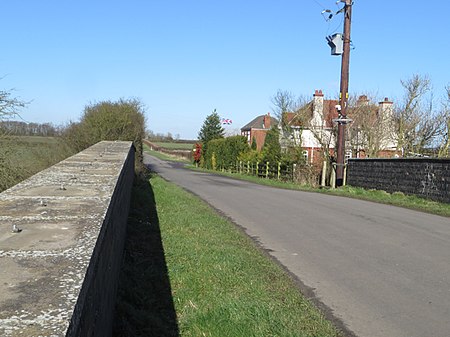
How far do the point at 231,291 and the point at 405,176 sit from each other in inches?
554

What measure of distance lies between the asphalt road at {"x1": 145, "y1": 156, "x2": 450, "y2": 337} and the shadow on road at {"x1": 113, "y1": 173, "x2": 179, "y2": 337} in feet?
6.25

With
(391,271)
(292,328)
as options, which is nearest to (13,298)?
(292,328)

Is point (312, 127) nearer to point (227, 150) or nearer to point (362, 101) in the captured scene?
point (362, 101)

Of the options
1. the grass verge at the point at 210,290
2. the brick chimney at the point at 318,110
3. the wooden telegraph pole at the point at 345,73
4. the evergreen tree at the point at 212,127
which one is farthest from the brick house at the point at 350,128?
the evergreen tree at the point at 212,127

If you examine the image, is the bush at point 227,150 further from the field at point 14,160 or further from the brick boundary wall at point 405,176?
the field at point 14,160

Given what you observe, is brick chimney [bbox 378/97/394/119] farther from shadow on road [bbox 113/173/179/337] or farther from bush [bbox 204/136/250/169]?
shadow on road [bbox 113/173/179/337]

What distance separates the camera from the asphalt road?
5.13 m

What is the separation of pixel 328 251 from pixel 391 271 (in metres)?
1.46

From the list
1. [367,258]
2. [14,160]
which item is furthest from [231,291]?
[14,160]

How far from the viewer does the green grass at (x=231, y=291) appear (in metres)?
4.55

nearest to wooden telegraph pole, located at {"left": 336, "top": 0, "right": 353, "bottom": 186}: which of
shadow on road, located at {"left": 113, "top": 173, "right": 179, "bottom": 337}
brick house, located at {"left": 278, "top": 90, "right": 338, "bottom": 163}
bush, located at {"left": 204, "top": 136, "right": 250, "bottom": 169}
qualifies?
brick house, located at {"left": 278, "top": 90, "right": 338, "bottom": 163}

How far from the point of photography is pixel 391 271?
6918 mm

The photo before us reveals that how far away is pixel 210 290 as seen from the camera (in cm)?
565

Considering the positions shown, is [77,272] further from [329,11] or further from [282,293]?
[329,11]
